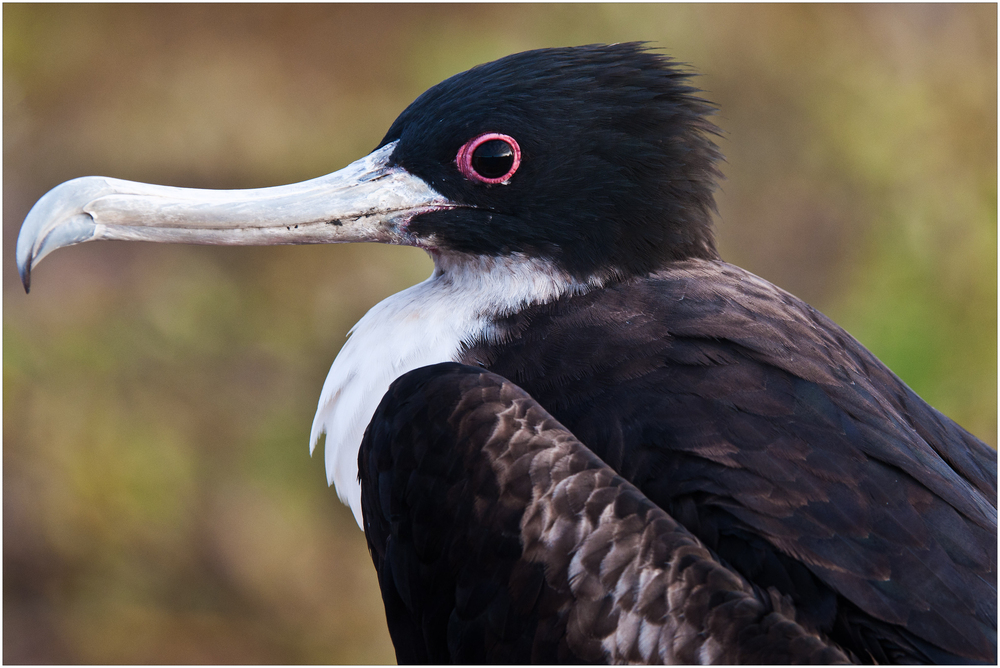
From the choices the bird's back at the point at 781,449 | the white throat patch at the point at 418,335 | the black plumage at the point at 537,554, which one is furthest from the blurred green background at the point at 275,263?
the black plumage at the point at 537,554

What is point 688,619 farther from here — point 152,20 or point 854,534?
point 152,20

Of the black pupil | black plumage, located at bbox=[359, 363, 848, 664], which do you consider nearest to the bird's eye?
the black pupil

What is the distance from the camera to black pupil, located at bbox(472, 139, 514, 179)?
1.65 m

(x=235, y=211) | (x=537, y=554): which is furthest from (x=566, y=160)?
(x=537, y=554)

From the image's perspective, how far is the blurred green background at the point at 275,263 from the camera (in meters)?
3.85

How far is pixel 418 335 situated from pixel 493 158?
1.12 ft

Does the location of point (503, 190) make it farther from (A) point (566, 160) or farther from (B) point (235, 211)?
(B) point (235, 211)

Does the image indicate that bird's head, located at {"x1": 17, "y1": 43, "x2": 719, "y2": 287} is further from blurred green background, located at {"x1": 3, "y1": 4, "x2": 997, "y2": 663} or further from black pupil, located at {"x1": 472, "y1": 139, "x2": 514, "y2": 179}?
blurred green background, located at {"x1": 3, "y1": 4, "x2": 997, "y2": 663}

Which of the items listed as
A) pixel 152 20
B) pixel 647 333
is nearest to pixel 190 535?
pixel 152 20

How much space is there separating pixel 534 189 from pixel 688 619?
79 cm

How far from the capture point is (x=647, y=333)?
153 cm

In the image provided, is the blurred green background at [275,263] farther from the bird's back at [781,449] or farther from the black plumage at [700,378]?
the bird's back at [781,449]

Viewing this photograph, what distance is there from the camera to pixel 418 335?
1.68 m

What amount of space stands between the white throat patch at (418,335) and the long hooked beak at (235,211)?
0.13m
